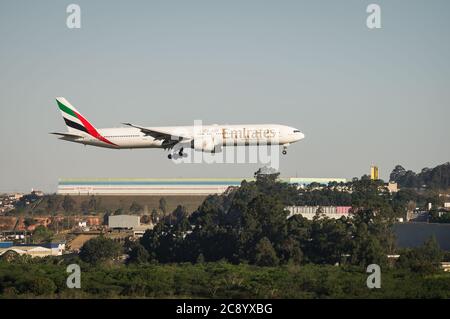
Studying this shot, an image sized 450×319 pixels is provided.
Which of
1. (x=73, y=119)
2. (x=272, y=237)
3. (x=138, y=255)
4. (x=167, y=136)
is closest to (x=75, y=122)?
(x=73, y=119)

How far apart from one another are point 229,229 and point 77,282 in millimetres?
62961

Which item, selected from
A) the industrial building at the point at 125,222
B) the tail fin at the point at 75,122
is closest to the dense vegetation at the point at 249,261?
the industrial building at the point at 125,222

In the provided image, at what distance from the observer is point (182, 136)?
318ft

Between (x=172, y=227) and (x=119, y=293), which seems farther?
(x=172, y=227)

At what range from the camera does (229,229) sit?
132 meters

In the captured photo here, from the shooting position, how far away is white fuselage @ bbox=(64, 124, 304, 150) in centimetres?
9462

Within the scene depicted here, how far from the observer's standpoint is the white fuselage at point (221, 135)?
94625mm

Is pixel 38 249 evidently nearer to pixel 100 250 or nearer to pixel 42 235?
pixel 100 250

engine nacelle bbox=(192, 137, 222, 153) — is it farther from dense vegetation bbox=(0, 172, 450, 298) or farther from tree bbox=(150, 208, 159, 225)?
tree bbox=(150, 208, 159, 225)

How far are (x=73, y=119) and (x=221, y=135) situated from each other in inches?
822

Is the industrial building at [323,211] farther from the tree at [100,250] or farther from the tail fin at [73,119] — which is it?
the tail fin at [73,119]
